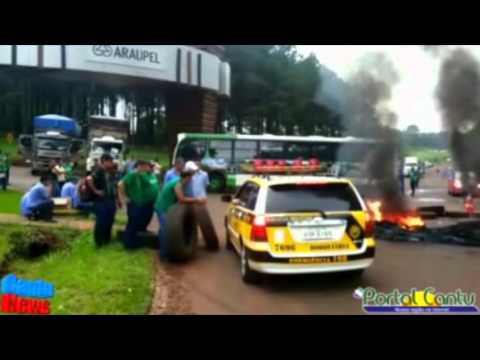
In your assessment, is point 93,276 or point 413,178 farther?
point 413,178

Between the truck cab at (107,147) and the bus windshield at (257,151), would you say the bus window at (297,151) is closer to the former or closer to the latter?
the bus windshield at (257,151)

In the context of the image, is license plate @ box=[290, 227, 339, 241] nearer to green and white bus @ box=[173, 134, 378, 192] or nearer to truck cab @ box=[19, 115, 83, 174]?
green and white bus @ box=[173, 134, 378, 192]

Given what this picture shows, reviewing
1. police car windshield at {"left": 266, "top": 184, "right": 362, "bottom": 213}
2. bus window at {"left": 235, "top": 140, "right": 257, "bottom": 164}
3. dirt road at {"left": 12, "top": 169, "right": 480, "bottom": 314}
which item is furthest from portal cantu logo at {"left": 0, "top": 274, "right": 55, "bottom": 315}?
bus window at {"left": 235, "top": 140, "right": 257, "bottom": 164}

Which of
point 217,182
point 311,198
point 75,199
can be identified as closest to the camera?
point 311,198

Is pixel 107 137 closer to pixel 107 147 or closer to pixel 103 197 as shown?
pixel 107 147

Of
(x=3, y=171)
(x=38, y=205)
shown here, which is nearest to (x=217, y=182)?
(x=3, y=171)

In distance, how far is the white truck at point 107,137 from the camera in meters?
27.4

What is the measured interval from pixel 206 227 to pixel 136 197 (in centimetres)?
131

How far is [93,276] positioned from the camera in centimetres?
690

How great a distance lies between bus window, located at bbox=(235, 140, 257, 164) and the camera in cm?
2356

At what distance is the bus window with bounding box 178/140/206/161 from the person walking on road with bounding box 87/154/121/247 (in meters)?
14.6

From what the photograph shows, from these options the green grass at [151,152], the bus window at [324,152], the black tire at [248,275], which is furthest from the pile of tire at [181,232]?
the green grass at [151,152]

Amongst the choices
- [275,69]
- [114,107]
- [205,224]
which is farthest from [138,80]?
[205,224]

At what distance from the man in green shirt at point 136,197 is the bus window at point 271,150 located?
15203mm
